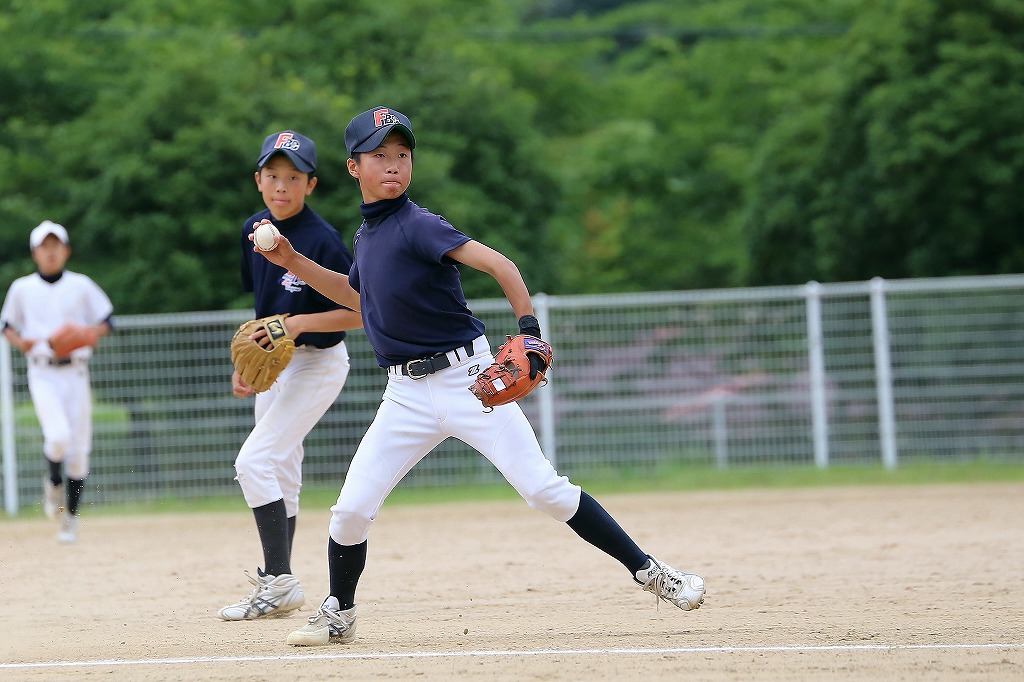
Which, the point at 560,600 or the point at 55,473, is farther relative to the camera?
the point at 55,473

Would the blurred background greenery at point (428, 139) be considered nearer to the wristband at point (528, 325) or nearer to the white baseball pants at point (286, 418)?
the white baseball pants at point (286, 418)

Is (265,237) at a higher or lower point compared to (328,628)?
higher

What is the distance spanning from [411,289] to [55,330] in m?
6.71

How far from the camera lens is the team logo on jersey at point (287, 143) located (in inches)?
280

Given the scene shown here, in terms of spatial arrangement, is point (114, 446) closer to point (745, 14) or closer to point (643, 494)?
point (643, 494)

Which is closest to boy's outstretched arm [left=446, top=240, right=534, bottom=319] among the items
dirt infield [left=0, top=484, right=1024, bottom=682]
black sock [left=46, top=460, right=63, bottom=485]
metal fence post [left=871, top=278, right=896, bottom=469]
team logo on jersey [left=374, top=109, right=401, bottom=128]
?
team logo on jersey [left=374, top=109, right=401, bottom=128]

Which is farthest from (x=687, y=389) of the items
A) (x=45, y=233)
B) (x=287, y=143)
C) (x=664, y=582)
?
(x=664, y=582)

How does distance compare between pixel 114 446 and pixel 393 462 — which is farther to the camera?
pixel 114 446

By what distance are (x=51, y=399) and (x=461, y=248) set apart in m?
6.83

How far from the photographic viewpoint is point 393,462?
6.06 meters

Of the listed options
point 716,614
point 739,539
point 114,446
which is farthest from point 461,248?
point 114,446

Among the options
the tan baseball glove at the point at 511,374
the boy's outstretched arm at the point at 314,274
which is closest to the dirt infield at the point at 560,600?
the tan baseball glove at the point at 511,374

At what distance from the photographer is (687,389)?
15602 millimetres

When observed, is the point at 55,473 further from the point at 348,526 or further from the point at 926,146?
the point at 926,146
